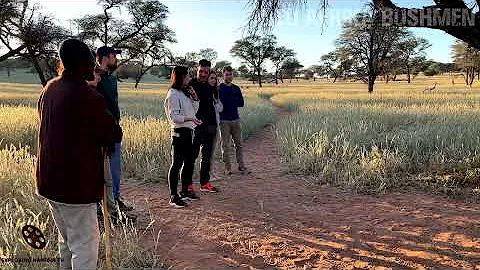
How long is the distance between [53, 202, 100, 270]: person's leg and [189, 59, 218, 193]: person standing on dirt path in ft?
12.1

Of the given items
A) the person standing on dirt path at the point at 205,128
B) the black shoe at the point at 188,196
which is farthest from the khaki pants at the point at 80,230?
the person standing on dirt path at the point at 205,128

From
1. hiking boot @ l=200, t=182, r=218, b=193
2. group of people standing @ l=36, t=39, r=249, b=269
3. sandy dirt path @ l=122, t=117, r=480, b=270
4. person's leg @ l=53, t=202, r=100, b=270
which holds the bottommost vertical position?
sandy dirt path @ l=122, t=117, r=480, b=270

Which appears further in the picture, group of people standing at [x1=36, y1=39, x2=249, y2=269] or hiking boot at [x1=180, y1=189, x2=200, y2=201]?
hiking boot at [x1=180, y1=189, x2=200, y2=201]

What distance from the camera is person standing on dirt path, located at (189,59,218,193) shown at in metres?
6.54

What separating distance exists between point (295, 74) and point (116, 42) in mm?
54957

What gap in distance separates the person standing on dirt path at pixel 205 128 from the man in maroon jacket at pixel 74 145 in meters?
3.69

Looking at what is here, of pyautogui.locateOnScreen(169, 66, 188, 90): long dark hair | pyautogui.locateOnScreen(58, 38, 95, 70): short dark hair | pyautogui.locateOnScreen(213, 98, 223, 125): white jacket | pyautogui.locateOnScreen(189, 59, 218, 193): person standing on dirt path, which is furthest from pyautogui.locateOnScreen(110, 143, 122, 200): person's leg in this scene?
pyautogui.locateOnScreen(58, 38, 95, 70): short dark hair

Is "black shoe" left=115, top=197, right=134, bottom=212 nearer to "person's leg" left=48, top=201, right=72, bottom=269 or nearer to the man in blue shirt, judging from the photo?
"person's leg" left=48, top=201, right=72, bottom=269

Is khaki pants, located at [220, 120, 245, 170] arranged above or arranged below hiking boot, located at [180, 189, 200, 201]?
above

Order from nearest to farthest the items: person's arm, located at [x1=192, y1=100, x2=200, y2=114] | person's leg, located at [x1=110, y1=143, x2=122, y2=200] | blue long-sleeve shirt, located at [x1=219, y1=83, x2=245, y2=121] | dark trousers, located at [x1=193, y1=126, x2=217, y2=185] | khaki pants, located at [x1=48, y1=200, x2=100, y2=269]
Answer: khaki pants, located at [x1=48, y1=200, x2=100, y2=269] → person's leg, located at [x1=110, y1=143, x2=122, y2=200] → person's arm, located at [x1=192, y1=100, x2=200, y2=114] → dark trousers, located at [x1=193, y1=126, x2=217, y2=185] → blue long-sleeve shirt, located at [x1=219, y1=83, x2=245, y2=121]

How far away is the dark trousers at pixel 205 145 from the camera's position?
6.64 meters

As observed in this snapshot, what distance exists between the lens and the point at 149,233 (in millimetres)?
4691

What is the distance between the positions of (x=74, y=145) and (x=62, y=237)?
777 millimetres

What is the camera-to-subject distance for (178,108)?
217 inches
